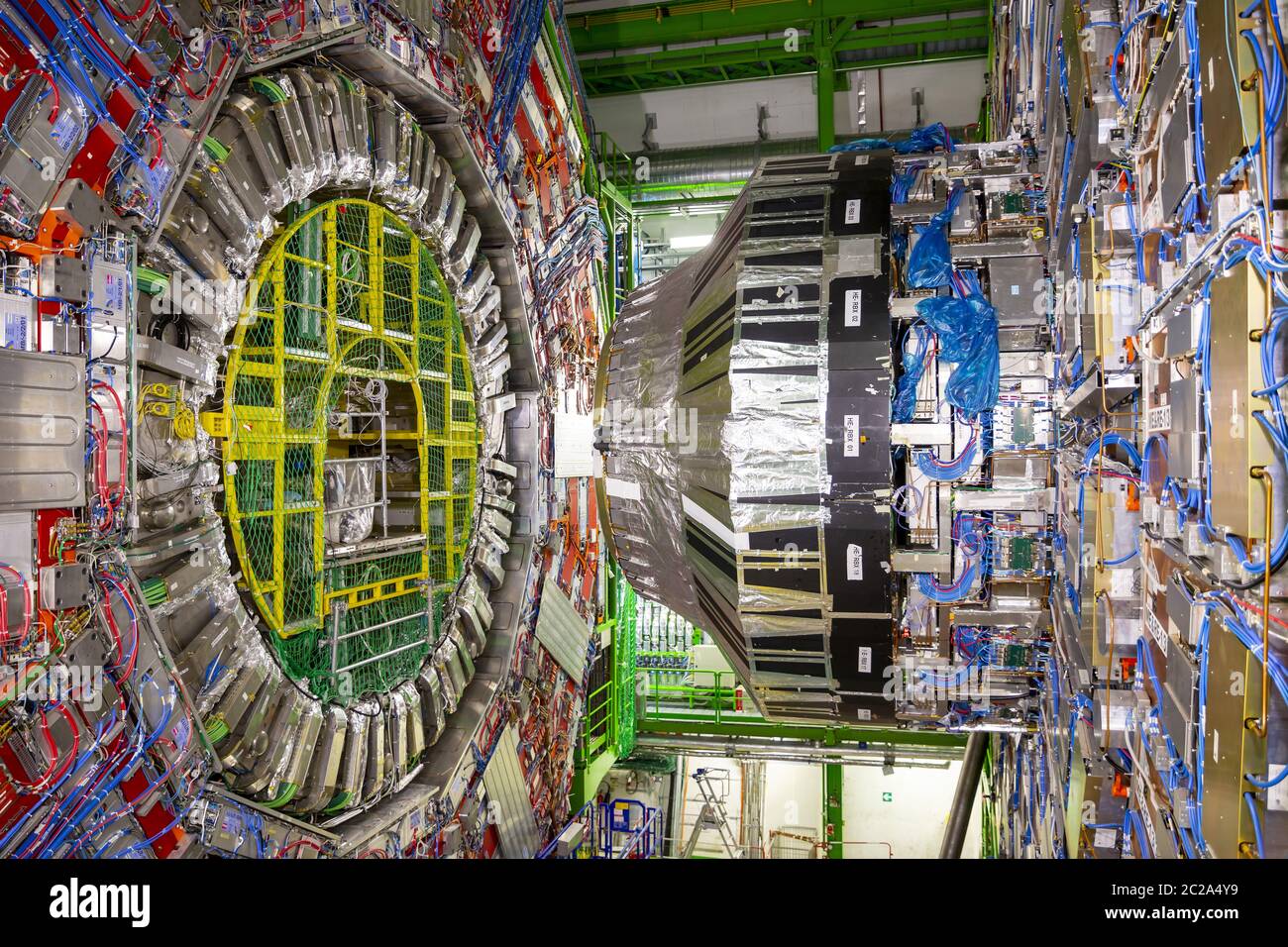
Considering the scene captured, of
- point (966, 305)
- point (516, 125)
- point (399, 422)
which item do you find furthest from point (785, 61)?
point (966, 305)

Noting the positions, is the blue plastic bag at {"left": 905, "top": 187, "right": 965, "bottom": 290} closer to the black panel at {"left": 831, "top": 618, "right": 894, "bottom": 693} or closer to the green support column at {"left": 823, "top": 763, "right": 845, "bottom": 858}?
the black panel at {"left": 831, "top": 618, "right": 894, "bottom": 693}

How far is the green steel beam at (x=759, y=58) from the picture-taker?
980 cm

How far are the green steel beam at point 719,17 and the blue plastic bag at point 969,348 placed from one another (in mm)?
6833

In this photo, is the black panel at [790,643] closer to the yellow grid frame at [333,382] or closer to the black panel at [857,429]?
the black panel at [857,429]

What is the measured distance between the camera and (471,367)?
7500 mm

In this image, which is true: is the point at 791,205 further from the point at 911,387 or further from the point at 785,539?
the point at 785,539

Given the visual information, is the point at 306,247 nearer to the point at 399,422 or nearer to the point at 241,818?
the point at 399,422

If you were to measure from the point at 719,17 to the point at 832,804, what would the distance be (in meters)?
9.67

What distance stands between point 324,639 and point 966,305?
176 inches

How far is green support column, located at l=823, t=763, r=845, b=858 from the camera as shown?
36.0 ft

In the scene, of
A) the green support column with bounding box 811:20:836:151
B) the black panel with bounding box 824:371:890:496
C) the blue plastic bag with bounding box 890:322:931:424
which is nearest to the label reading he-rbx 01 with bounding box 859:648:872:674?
the black panel with bounding box 824:371:890:496

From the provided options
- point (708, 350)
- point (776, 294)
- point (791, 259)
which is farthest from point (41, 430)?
point (791, 259)

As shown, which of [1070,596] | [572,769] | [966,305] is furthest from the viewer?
[572,769]

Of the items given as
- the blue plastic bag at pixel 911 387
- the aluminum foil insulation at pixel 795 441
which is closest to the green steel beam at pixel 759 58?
the aluminum foil insulation at pixel 795 441
